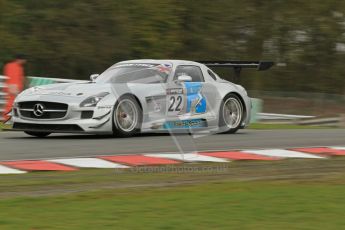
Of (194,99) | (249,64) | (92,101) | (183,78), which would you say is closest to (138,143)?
(92,101)

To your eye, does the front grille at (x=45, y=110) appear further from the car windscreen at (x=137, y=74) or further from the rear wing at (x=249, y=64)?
the rear wing at (x=249, y=64)

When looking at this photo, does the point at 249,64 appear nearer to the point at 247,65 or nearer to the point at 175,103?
the point at 247,65

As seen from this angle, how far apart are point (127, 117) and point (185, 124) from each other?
125 centimetres

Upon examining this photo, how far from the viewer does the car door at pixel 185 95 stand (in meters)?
12.3

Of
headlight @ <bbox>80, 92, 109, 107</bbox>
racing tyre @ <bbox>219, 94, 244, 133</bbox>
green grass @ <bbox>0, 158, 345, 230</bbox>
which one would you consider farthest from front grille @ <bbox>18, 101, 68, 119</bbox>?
green grass @ <bbox>0, 158, 345, 230</bbox>

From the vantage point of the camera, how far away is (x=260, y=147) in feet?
36.1

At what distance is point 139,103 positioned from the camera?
11.8m

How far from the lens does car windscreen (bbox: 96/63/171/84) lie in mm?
12398

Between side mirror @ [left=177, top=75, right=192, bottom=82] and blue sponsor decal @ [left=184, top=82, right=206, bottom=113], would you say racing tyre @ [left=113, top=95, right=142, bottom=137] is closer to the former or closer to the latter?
side mirror @ [left=177, top=75, right=192, bottom=82]

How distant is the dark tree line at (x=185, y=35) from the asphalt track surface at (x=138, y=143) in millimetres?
15784

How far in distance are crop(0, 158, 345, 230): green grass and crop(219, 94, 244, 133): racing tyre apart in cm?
482

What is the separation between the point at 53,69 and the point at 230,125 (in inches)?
647

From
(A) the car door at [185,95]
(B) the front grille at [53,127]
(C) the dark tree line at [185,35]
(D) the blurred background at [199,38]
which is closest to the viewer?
(B) the front grille at [53,127]

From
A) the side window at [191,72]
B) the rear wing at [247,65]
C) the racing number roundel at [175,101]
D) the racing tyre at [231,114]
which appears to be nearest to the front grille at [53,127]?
the racing number roundel at [175,101]
